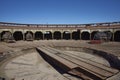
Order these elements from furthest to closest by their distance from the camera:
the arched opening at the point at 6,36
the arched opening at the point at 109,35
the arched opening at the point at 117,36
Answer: the arched opening at the point at 117,36 < the arched opening at the point at 109,35 < the arched opening at the point at 6,36

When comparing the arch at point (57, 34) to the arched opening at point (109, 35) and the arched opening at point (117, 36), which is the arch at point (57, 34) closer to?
the arched opening at point (109, 35)

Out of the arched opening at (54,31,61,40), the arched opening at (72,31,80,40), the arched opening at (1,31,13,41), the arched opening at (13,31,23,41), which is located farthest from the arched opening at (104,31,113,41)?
the arched opening at (1,31,13,41)

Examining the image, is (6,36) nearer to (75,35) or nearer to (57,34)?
(57,34)

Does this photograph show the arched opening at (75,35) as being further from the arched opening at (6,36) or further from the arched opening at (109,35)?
the arched opening at (6,36)

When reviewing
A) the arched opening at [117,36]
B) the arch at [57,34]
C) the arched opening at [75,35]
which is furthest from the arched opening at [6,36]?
the arched opening at [117,36]

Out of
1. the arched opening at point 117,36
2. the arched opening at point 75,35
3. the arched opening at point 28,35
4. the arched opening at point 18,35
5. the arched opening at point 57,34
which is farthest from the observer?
the arched opening at point 57,34

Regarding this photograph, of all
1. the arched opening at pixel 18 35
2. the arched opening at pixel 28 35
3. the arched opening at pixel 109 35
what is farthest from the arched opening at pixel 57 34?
the arched opening at pixel 109 35

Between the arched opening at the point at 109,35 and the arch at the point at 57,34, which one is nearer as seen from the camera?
the arched opening at the point at 109,35

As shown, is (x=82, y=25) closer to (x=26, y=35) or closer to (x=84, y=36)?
(x=84, y=36)

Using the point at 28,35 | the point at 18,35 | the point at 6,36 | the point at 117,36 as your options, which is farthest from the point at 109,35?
Result: the point at 6,36

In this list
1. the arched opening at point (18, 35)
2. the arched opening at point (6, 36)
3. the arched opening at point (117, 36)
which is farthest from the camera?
the arched opening at point (18, 35)

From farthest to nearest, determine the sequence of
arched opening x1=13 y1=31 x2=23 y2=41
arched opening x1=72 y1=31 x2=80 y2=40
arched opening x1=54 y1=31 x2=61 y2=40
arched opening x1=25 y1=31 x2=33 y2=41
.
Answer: arched opening x1=54 y1=31 x2=61 y2=40
arched opening x1=72 y1=31 x2=80 y2=40
arched opening x1=13 y1=31 x2=23 y2=41
arched opening x1=25 y1=31 x2=33 y2=41

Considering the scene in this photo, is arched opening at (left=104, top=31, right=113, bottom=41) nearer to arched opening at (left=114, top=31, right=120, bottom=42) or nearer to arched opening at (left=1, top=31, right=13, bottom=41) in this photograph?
arched opening at (left=114, top=31, right=120, bottom=42)

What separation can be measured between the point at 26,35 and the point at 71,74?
28.0 m
